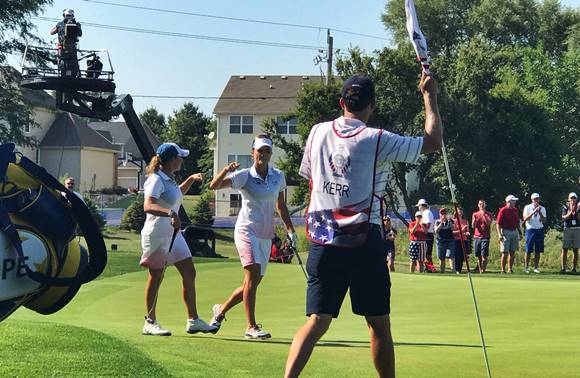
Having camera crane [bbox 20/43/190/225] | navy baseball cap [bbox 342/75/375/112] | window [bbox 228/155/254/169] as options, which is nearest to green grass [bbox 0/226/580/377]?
navy baseball cap [bbox 342/75/375/112]

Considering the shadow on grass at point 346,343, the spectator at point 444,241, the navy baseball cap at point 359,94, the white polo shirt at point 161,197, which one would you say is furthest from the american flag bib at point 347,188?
the spectator at point 444,241

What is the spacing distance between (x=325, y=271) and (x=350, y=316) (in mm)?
6341

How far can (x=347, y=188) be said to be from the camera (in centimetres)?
550

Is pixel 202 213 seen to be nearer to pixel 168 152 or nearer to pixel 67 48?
pixel 67 48

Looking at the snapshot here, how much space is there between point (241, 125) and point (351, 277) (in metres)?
68.2

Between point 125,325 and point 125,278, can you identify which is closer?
point 125,325

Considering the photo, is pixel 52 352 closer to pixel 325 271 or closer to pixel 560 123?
pixel 325 271

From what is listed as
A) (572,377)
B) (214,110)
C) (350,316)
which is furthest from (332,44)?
(572,377)

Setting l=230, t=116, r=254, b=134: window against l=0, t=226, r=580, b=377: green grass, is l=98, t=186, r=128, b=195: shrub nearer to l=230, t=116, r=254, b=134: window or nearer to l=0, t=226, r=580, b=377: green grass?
l=230, t=116, r=254, b=134: window

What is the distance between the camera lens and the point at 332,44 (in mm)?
52031

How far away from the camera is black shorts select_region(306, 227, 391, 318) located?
5.50 metres

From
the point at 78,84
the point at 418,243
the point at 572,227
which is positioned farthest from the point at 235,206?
the point at 572,227

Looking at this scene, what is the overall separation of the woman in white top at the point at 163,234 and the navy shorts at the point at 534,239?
15.6 metres

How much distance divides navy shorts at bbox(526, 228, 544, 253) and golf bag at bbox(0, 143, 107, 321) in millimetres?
21395
